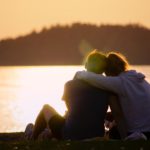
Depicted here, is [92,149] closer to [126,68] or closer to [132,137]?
[132,137]

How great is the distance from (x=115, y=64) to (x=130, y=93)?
466 mm

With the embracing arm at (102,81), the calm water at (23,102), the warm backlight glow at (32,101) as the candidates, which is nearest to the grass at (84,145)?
the embracing arm at (102,81)

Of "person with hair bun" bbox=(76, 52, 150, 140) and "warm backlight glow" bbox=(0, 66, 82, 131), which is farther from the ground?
"person with hair bun" bbox=(76, 52, 150, 140)

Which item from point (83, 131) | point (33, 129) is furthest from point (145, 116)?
point (33, 129)

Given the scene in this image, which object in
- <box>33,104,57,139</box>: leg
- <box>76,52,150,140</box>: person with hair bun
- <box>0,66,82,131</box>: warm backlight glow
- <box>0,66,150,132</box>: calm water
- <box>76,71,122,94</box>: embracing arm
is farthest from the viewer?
<box>0,66,82,131</box>: warm backlight glow

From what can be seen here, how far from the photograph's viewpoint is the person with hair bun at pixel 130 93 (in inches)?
418

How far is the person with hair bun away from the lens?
34.8 ft

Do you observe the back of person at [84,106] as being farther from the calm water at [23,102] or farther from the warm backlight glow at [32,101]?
the calm water at [23,102]

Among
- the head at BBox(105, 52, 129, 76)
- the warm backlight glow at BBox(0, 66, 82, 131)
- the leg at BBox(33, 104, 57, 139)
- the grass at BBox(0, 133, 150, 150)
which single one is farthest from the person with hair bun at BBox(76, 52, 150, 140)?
the warm backlight glow at BBox(0, 66, 82, 131)

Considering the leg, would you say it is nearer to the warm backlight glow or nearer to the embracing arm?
the embracing arm

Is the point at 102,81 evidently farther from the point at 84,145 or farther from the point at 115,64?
the point at 84,145

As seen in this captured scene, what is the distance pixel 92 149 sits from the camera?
10.5 m

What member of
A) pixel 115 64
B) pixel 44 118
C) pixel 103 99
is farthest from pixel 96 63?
pixel 44 118

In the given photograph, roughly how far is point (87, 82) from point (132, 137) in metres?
1.00
